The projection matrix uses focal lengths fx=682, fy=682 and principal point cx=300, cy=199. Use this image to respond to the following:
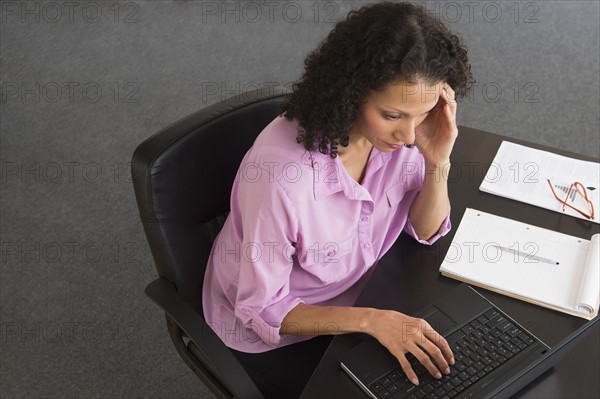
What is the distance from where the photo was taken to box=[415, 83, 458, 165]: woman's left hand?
1.46 metres

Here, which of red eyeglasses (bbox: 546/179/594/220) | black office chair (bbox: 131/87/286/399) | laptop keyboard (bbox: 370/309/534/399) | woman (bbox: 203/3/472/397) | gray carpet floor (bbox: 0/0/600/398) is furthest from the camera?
gray carpet floor (bbox: 0/0/600/398)

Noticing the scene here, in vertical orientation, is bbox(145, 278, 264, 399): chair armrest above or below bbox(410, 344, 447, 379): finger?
below

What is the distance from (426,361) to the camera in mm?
1206

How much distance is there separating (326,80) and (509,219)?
515mm

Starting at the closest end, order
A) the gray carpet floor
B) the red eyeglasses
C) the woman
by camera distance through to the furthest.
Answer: the woman, the red eyeglasses, the gray carpet floor

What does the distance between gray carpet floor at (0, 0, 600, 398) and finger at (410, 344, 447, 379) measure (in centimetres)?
109

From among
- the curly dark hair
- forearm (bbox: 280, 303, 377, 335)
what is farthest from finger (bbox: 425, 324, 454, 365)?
the curly dark hair

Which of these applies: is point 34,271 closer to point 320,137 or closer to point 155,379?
point 155,379

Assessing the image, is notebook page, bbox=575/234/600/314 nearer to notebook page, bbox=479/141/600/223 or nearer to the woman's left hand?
notebook page, bbox=479/141/600/223

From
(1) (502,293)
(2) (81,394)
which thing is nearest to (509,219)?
(1) (502,293)

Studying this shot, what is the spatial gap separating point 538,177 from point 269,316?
71 centimetres

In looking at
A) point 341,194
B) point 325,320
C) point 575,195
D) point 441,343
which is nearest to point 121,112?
point 341,194

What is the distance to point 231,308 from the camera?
5.14 ft

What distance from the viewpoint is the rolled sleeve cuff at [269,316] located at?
1419 mm
